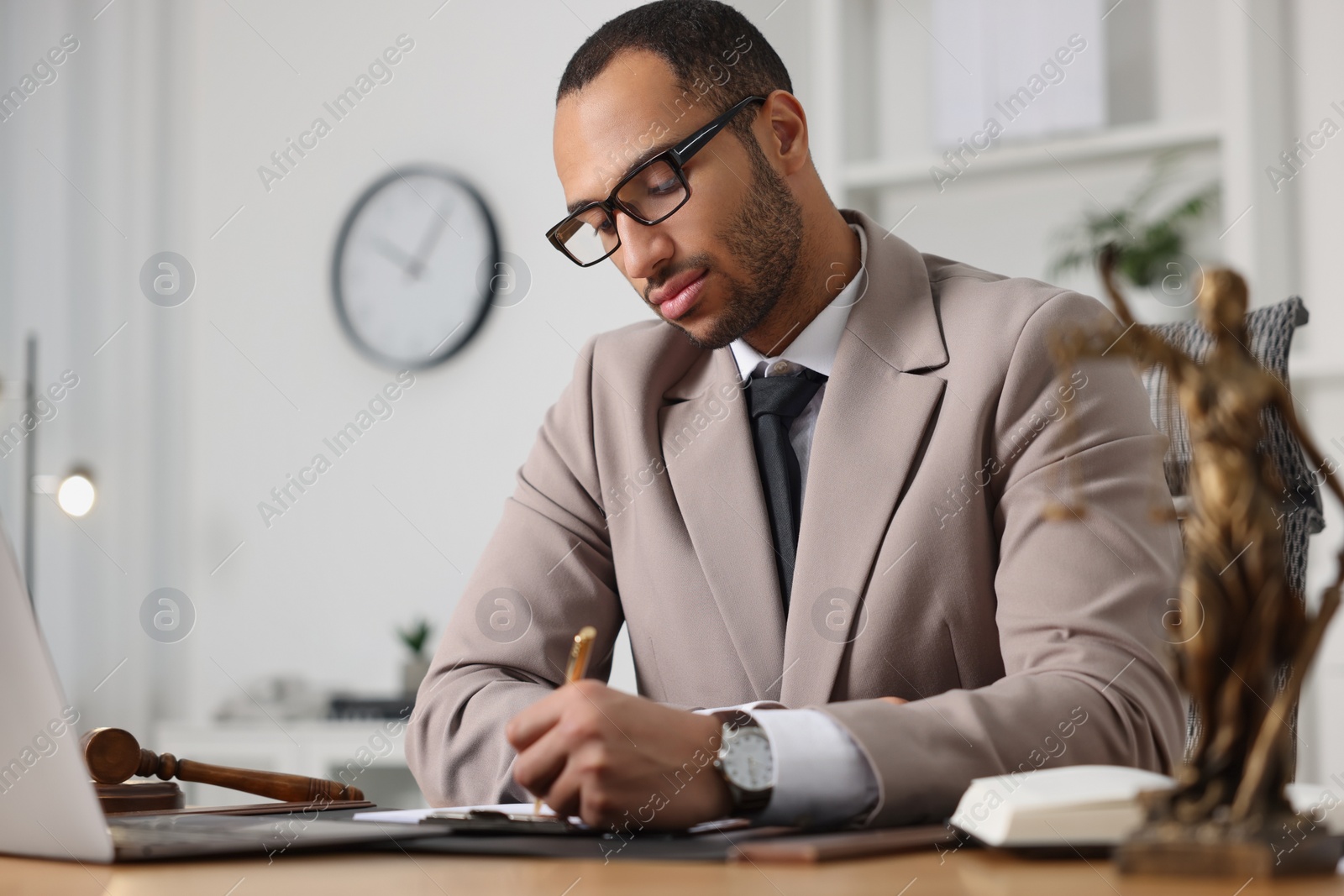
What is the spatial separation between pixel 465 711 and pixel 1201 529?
2.77 ft

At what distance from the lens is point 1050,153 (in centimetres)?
298

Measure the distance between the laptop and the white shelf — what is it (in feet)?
8.28

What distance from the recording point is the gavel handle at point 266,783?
102cm

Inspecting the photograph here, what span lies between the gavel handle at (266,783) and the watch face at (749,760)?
374mm

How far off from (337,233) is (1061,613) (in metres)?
3.06

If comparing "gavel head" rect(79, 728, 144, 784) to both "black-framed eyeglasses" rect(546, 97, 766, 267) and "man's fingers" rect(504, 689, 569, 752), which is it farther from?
"black-framed eyeglasses" rect(546, 97, 766, 267)

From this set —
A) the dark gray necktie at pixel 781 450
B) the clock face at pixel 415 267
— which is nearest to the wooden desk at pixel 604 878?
the dark gray necktie at pixel 781 450

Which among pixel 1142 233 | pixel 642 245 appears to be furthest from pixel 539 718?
pixel 1142 233

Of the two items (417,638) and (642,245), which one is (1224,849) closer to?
(642,245)

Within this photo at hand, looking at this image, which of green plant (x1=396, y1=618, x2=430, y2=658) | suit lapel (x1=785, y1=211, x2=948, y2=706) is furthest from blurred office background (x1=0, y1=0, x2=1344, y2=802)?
suit lapel (x1=785, y1=211, x2=948, y2=706)

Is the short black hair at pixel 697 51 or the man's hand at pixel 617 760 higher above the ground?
the short black hair at pixel 697 51

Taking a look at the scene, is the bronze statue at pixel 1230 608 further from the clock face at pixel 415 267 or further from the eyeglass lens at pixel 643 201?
the clock face at pixel 415 267

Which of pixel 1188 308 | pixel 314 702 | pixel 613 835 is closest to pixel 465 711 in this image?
pixel 613 835

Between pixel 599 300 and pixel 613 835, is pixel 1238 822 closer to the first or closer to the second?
pixel 613 835
